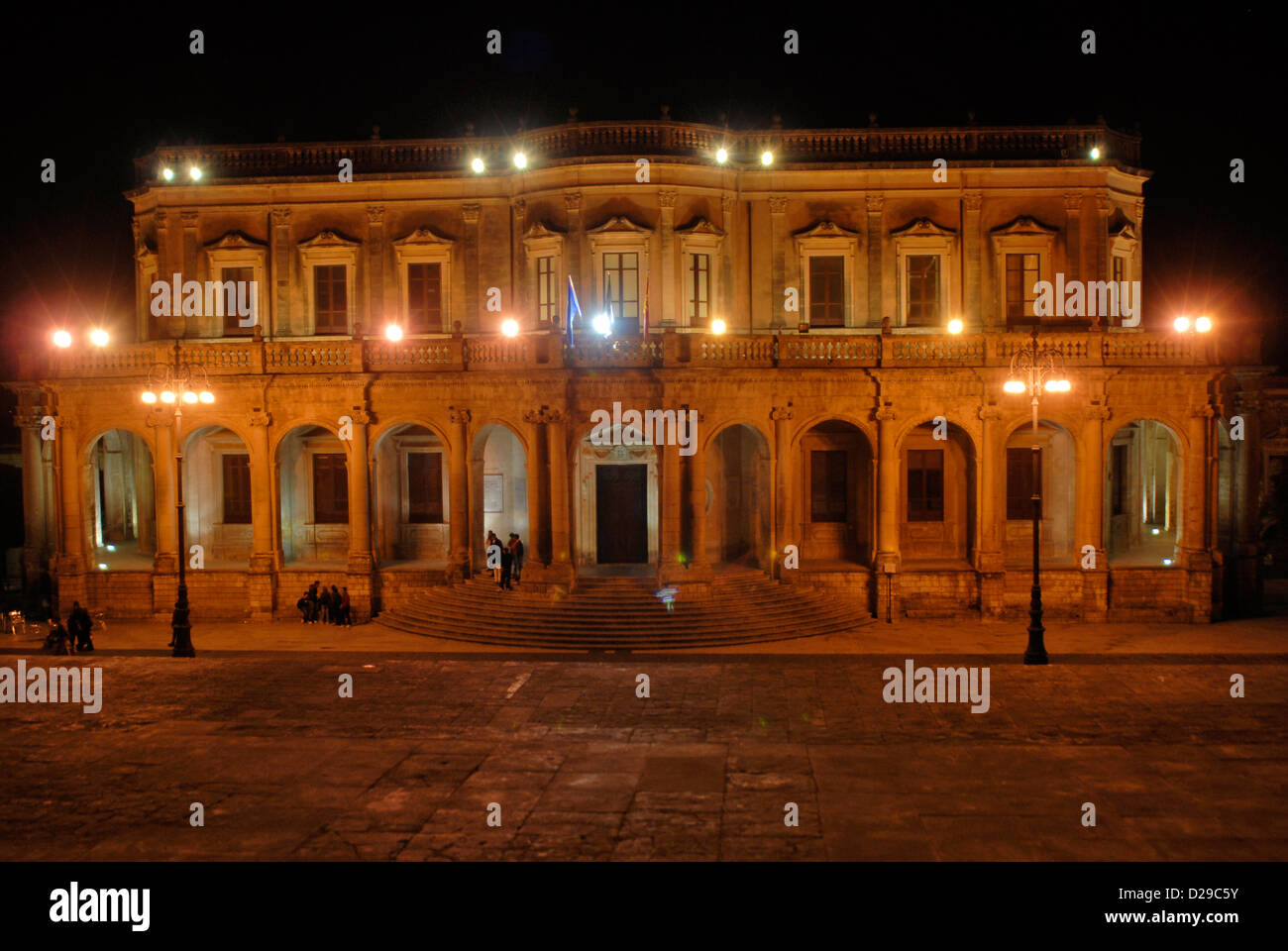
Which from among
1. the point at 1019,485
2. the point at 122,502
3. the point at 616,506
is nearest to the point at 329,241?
the point at 616,506

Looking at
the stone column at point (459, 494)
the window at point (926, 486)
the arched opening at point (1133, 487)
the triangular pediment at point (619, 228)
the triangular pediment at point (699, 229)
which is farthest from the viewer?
the arched opening at point (1133, 487)

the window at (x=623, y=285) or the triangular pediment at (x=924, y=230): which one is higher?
the triangular pediment at (x=924, y=230)

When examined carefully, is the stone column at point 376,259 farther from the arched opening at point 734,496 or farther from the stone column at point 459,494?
the arched opening at point 734,496

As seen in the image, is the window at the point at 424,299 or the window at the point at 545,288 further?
the window at the point at 424,299

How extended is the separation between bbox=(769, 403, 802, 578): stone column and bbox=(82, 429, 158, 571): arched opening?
730 inches

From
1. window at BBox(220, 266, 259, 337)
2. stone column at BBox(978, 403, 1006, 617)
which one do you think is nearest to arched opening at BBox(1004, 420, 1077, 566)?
stone column at BBox(978, 403, 1006, 617)

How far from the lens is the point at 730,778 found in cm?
1407

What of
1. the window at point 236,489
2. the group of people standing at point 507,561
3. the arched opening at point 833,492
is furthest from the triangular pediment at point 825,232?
the window at point 236,489

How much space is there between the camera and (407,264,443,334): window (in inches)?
1167

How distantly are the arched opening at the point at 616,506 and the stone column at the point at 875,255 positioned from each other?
8152mm

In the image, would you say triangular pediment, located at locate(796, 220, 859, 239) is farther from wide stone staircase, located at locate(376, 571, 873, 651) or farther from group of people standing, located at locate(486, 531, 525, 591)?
group of people standing, located at locate(486, 531, 525, 591)

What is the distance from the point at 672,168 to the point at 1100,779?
20.1 m

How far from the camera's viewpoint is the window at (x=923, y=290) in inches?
1145

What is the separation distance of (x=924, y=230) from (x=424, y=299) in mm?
15402
